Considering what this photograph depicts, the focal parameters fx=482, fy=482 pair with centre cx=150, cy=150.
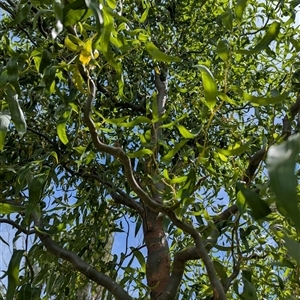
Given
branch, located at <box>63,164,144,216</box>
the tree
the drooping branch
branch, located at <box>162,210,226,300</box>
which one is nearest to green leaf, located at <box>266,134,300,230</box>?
the tree

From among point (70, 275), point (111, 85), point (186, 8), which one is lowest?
point (70, 275)

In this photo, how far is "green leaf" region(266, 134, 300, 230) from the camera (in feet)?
1.05

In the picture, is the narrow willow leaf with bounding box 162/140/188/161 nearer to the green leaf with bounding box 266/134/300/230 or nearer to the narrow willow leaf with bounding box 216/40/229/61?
the narrow willow leaf with bounding box 216/40/229/61

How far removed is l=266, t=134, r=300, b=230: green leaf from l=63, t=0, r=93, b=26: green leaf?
349 millimetres

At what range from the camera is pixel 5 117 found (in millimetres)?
647

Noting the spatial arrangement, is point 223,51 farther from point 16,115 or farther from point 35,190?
point 35,190

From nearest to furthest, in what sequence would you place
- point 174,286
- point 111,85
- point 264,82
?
point 174,286 < point 111,85 < point 264,82

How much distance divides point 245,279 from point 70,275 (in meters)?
0.65

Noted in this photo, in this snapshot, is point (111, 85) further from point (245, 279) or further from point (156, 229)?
point (245, 279)

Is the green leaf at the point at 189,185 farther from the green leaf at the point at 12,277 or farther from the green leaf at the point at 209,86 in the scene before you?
the green leaf at the point at 12,277

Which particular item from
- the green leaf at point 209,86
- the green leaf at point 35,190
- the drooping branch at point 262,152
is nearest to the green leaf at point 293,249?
the green leaf at point 209,86

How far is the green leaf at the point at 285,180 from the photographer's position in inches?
12.5

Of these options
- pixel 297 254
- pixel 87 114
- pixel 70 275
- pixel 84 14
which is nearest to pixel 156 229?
pixel 70 275

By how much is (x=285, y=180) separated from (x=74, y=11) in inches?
15.4
